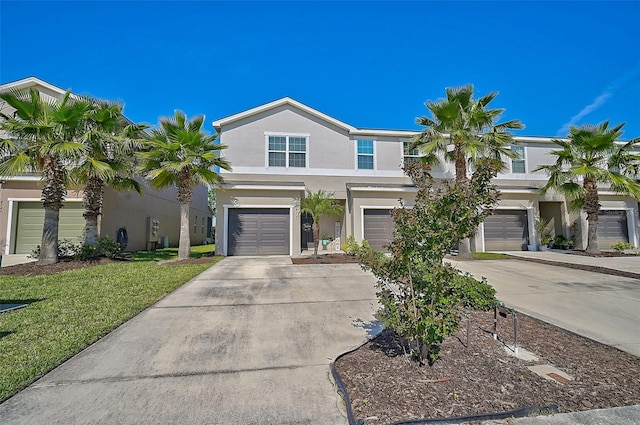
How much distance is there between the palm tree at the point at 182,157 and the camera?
11.5m

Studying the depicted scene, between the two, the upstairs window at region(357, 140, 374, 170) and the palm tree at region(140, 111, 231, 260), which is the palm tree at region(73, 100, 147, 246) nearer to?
the palm tree at region(140, 111, 231, 260)

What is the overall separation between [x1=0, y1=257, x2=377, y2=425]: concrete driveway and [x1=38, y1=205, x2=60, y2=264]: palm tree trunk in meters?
7.27

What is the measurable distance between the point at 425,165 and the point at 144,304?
5.62 meters

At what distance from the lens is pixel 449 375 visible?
10.4 ft

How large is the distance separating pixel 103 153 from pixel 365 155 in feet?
37.6

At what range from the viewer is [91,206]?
1150 cm

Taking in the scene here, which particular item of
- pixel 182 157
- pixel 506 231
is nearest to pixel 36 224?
pixel 182 157

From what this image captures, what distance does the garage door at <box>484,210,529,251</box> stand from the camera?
1606 cm

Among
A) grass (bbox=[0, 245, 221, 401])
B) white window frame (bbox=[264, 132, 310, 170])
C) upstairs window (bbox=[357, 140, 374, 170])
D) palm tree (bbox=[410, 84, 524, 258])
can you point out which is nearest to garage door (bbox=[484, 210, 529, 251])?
palm tree (bbox=[410, 84, 524, 258])

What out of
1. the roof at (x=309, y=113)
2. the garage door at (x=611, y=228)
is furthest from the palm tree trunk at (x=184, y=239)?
the garage door at (x=611, y=228)

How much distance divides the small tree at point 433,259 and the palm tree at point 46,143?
36.2 feet

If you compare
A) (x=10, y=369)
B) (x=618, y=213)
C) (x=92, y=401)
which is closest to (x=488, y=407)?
(x=92, y=401)

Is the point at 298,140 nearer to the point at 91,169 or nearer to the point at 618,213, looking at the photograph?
the point at 91,169

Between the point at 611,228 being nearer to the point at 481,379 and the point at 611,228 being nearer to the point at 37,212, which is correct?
the point at 481,379
